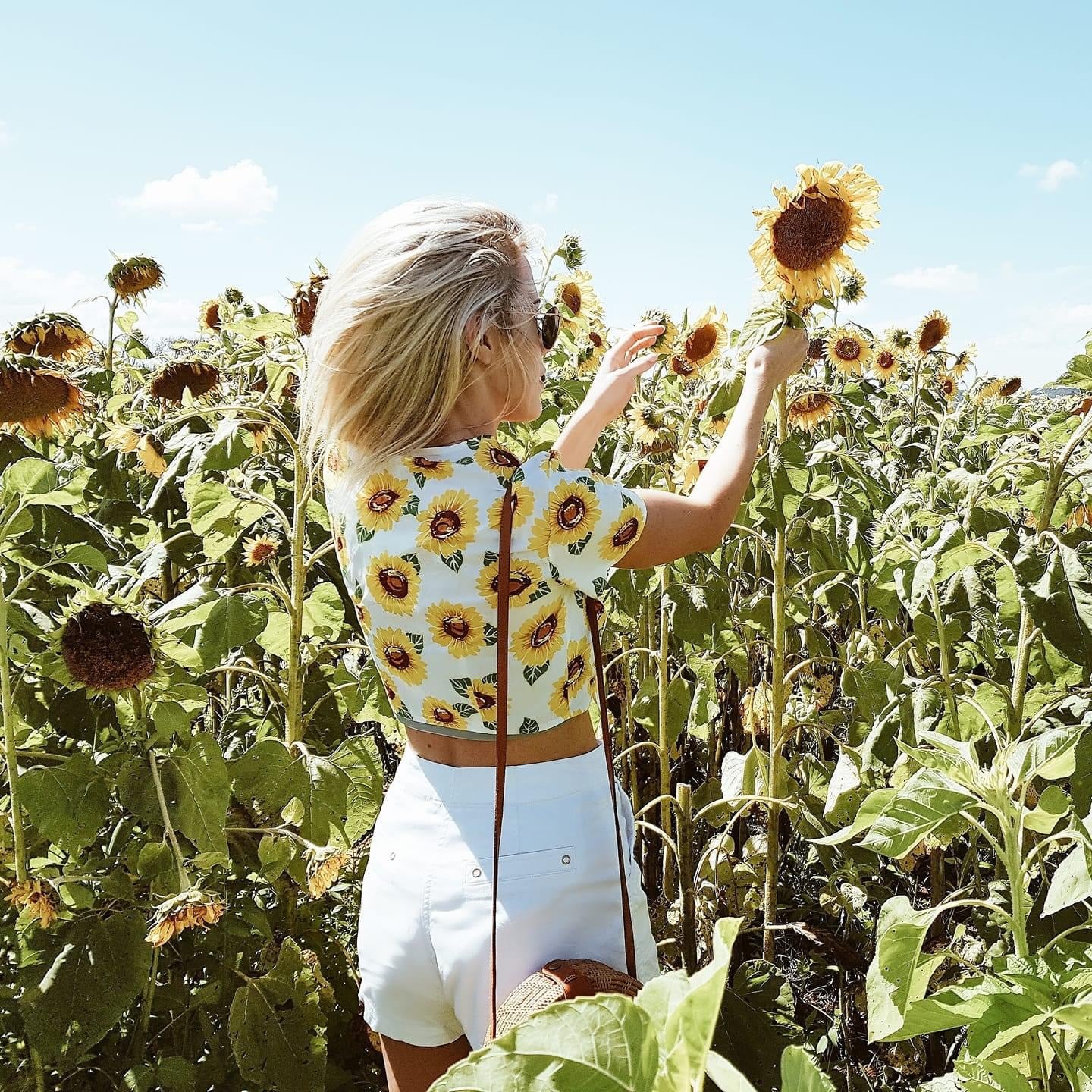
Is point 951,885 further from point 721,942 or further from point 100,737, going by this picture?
point 721,942

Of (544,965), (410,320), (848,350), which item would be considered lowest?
(544,965)

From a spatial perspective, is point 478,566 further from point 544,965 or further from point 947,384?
point 947,384

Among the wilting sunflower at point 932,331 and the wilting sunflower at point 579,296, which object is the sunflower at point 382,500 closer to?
the wilting sunflower at point 579,296

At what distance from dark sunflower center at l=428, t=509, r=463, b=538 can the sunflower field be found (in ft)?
1.42

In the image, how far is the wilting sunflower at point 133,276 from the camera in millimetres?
3588

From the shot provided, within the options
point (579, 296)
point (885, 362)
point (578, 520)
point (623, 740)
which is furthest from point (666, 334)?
point (885, 362)

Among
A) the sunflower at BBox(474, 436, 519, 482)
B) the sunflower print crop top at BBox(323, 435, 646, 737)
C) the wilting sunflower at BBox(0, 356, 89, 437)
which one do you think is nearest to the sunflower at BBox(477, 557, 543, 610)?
the sunflower print crop top at BBox(323, 435, 646, 737)

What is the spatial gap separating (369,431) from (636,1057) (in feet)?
3.71

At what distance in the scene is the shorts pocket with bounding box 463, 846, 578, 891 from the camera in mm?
1404

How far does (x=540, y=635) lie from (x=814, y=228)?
3.39 ft

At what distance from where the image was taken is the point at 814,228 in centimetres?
204

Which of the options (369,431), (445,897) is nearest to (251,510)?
(369,431)

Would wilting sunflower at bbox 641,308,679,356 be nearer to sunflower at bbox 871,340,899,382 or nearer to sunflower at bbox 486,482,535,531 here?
sunflower at bbox 486,482,535,531

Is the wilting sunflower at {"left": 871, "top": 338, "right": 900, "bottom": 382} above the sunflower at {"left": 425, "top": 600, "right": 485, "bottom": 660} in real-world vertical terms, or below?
above
